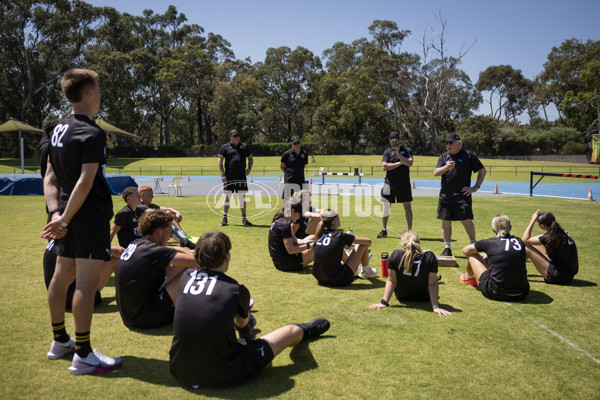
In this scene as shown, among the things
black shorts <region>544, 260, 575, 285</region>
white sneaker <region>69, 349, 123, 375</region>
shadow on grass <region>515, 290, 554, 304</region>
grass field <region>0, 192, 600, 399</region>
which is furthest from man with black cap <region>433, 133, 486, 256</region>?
white sneaker <region>69, 349, 123, 375</region>

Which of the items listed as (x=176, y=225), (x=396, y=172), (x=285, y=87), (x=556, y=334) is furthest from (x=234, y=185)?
(x=285, y=87)

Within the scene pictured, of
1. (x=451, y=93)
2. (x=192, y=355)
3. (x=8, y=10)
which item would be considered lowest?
(x=192, y=355)

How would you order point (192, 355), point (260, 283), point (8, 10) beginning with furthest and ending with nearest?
point (8, 10)
point (260, 283)
point (192, 355)

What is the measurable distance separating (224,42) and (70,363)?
245 feet

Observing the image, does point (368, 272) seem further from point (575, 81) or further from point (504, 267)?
point (575, 81)

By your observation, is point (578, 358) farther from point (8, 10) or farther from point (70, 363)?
point (8, 10)

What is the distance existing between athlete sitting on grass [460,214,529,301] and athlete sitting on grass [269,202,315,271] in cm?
246

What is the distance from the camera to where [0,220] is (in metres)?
11.6

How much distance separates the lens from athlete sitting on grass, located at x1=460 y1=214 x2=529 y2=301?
16.8 ft

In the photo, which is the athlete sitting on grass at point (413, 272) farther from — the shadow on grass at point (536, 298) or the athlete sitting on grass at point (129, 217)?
the athlete sitting on grass at point (129, 217)

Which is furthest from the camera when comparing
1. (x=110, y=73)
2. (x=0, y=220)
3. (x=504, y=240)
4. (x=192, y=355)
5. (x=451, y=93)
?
(x=451, y=93)

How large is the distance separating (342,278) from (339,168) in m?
38.9

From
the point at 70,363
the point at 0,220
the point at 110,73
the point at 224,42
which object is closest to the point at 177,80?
the point at 110,73

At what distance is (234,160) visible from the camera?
10664mm
